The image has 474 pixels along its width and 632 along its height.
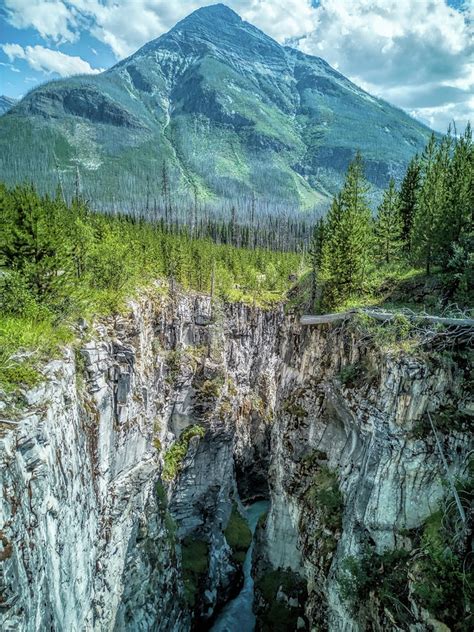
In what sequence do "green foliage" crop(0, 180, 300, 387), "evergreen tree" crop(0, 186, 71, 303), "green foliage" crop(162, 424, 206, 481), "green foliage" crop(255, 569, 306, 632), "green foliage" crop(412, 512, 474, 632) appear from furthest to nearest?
"green foliage" crop(162, 424, 206, 481), "green foliage" crop(255, 569, 306, 632), "evergreen tree" crop(0, 186, 71, 303), "green foliage" crop(0, 180, 300, 387), "green foliage" crop(412, 512, 474, 632)

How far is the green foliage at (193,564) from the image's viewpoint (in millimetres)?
34500

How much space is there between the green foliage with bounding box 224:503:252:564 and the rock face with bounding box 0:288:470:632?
2.03 ft

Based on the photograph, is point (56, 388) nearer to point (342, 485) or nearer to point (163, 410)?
point (342, 485)

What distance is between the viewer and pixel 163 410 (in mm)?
39656

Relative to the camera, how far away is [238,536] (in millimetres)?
43406

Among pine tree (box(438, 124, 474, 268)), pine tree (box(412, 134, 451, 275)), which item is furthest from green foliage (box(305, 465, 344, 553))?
pine tree (box(438, 124, 474, 268))

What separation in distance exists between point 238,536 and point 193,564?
8.07 metres

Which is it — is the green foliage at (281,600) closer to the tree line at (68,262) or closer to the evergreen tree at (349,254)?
the evergreen tree at (349,254)

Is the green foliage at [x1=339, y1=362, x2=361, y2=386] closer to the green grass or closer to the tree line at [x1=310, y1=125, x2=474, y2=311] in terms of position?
the tree line at [x1=310, y1=125, x2=474, y2=311]

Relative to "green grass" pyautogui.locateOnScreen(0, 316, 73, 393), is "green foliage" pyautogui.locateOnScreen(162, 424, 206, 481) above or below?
below

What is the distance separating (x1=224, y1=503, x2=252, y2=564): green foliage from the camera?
137 feet

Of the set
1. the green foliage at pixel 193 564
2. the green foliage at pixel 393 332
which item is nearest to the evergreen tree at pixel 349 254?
the green foliage at pixel 393 332

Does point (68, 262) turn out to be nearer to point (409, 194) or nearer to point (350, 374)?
point (350, 374)

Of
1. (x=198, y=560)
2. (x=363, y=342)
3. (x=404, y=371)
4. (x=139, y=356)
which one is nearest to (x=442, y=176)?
(x=363, y=342)
